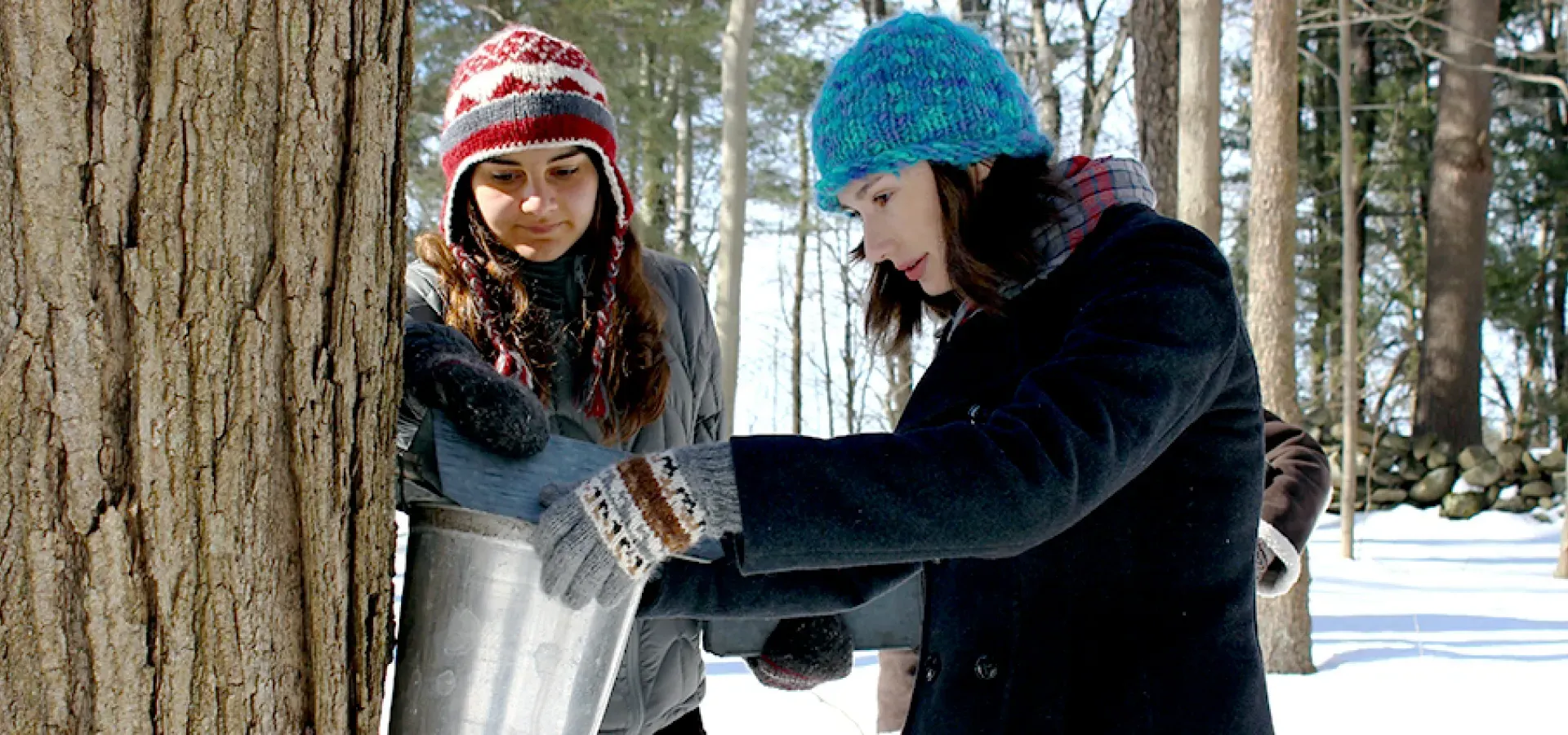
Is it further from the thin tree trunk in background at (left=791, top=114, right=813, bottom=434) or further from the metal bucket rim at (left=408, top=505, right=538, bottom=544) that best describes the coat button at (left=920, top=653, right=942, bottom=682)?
the thin tree trunk in background at (left=791, top=114, right=813, bottom=434)

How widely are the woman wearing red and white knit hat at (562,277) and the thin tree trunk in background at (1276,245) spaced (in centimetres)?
474

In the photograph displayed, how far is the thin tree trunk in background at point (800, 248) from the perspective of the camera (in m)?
18.3

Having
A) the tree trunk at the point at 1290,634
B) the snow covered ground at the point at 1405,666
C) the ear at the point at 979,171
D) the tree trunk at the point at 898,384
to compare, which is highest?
the ear at the point at 979,171

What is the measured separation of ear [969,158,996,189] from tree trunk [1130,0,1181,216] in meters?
5.53

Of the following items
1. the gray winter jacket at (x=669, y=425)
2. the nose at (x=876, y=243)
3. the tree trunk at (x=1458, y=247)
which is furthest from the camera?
the tree trunk at (x=1458, y=247)

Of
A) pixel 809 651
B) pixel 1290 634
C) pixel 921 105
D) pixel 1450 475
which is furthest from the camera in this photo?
pixel 1450 475

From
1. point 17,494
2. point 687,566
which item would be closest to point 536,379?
point 687,566

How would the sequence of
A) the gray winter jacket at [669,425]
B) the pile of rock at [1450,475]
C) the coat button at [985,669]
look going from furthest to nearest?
the pile of rock at [1450,475] → the gray winter jacket at [669,425] → the coat button at [985,669]

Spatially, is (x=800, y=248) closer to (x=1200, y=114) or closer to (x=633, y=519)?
(x=1200, y=114)

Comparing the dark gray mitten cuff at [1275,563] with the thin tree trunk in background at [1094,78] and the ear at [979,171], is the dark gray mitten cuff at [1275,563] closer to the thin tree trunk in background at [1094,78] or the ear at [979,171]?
the ear at [979,171]

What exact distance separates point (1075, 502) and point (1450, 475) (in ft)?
50.0

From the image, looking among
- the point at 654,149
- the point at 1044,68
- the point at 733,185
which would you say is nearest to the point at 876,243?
the point at 733,185

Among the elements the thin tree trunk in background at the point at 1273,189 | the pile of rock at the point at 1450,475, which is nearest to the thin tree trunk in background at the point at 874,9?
the pile of rock at the point at 1450,475

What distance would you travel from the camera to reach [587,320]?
2.24 m
